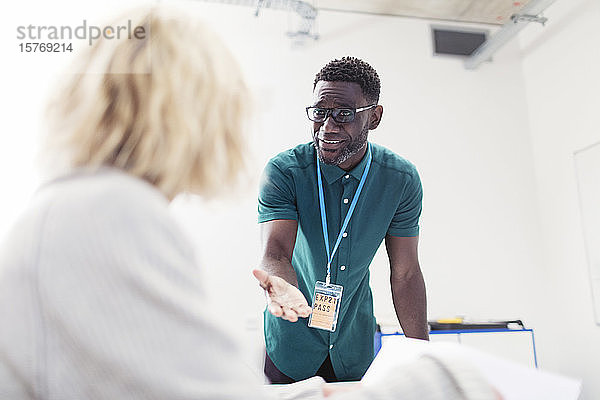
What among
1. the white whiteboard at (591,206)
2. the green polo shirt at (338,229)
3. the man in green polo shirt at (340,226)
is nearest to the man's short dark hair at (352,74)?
the man in green polo shirt at (340,226)

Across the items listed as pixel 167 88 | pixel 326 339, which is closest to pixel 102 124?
pixel 167 88

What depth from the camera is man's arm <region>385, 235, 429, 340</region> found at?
5.16 feet

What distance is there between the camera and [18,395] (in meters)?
0.50

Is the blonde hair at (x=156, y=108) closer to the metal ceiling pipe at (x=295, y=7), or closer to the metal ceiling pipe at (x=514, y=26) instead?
the metal ceiling pipe at (x=295, y=7)

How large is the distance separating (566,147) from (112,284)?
3973 mm

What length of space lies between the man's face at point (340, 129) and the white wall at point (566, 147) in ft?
8.44

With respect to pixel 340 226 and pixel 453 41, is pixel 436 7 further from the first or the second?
pixel 340 226

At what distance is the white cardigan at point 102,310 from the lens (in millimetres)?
477

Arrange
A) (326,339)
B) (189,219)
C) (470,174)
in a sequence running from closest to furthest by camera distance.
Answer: (326,339) → (189,219) → (470,174)

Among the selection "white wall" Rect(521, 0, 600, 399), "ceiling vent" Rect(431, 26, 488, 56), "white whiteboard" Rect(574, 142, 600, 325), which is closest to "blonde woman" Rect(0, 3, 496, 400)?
"white whiteboard" Rect(574, 142, 600, 325)

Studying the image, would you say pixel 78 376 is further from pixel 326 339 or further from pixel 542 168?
pixel 542 168

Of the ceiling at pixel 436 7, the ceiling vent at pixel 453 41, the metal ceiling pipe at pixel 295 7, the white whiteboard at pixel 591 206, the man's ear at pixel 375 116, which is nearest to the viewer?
the man's ear at pixel 375 116

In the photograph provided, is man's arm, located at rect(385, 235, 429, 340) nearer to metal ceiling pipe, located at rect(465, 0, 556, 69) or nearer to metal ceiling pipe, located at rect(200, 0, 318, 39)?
metal ceiling pipe, located at rect(200, 0, 318, 39)

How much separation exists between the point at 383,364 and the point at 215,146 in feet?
Answer: 1.55
